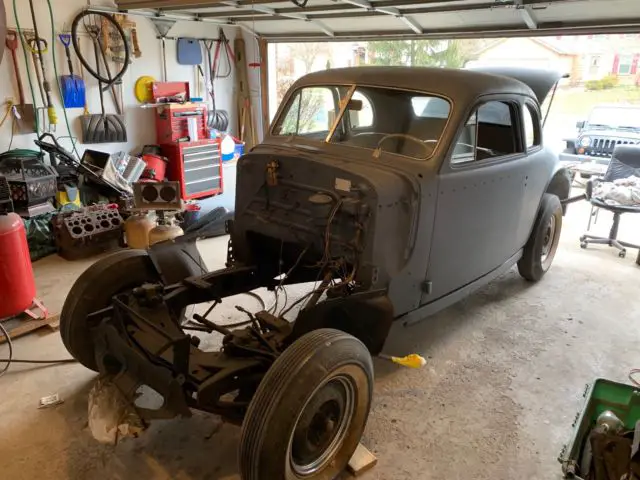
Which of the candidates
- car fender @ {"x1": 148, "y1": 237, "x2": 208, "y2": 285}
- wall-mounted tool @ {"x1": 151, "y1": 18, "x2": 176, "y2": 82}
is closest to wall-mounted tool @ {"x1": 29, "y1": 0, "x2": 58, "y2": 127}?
wall-mounted tool @ {"x1": 151, "y1": 18, "x2": 176, "y2": 82}

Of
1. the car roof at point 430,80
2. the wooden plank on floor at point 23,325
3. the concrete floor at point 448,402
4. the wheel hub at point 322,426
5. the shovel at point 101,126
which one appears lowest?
the concrete floor at point 448,402

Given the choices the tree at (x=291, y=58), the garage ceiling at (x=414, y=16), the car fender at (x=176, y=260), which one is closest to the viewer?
the car fender at (x=176, y=260)

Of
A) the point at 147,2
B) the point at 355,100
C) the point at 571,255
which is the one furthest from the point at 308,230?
the point at 147,2

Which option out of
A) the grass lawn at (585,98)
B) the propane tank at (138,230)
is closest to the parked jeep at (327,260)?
the propane tank at (138,230)

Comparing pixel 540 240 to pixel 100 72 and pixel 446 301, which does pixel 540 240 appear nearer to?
pixel 446 301

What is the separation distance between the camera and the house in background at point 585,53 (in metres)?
10.4

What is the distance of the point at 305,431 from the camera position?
2242 mm

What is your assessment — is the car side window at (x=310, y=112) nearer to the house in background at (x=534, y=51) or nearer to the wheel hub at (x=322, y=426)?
the wheel hub at (x=322, y=426)

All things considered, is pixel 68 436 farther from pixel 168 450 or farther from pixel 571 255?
pixel 571 255

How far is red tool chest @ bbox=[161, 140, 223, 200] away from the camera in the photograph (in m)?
6.93

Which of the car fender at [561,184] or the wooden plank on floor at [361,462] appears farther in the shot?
the car fender at [561,184]

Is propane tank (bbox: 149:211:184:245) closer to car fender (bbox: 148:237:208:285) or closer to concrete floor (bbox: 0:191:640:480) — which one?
concrete floor (bbox: 0:191:640:480)

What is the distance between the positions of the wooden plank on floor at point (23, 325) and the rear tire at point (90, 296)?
0.87 meters

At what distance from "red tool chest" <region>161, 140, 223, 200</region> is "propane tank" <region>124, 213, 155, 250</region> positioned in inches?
71.9
